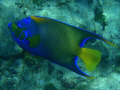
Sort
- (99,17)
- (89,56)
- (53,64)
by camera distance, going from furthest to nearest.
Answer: (99,17) → (53,64) → (89,56)

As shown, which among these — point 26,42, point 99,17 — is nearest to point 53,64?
point 26,42

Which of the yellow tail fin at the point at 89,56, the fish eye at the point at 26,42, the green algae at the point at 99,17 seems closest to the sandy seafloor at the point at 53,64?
the green algae at the point at 99,17

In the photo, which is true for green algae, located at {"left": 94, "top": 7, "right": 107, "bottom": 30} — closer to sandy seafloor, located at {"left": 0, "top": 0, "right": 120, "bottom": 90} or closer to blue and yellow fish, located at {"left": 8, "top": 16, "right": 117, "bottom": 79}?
sandy seafloor, located at {"left": 0, "top": 0, "right": 120, "bottom": 90}

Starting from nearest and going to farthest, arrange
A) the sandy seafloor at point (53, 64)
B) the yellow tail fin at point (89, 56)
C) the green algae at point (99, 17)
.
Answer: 1. the yellow tail fin at point (89, 56)
2. the sandy seafloor at point (53, 64)
3. the green algae at point (99, 17)

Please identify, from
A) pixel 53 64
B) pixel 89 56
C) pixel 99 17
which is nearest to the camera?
pixel 89 56

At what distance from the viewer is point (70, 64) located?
4.39 feet

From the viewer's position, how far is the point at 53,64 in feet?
8.81

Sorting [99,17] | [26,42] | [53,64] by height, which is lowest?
[53,64]

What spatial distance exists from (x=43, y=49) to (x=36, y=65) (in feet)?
3.74

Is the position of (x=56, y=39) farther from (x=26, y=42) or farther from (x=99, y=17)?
(x=99, y=17)

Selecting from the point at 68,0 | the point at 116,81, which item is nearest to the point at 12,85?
the point at 68,0

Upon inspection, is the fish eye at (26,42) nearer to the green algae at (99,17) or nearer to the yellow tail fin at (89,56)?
the yellow tail fin at (89,56)

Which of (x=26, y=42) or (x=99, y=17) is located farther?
(x=99, y=17)

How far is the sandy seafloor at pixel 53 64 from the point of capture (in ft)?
7.38
